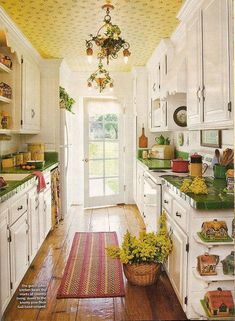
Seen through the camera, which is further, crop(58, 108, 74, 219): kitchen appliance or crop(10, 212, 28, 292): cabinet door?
crop(58, 108, 74, 219): kitchen appliance

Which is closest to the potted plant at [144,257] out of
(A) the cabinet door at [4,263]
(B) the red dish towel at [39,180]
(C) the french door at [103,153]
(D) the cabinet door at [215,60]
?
(A) the cabinet door at [4,263]

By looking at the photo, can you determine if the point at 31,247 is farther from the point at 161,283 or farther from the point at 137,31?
the point at 137,31

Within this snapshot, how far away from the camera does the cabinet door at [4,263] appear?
6.63 feet

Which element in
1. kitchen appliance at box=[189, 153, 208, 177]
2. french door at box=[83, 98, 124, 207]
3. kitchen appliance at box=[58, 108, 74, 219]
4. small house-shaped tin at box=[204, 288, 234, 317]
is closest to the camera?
small house-shaped tin at box=[204, 288, 234, 317]

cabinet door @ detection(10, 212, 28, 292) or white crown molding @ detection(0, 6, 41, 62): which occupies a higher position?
white crown molding @ detection(0, 6, 41, 62)

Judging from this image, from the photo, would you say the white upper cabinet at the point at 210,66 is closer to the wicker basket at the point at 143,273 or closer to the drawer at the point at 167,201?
the drawer at the point at 167,201

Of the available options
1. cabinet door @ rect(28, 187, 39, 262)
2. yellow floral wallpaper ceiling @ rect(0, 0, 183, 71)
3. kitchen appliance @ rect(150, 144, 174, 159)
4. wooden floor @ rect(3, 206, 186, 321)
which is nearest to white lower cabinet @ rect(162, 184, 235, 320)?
wooden floor @ rect(3, 206, 186, 321)

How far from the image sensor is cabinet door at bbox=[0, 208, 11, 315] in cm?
202

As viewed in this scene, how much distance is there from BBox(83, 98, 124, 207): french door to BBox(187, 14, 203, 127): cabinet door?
117 inches

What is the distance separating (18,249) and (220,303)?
147 centimetres

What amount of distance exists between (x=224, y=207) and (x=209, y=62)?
3.31 ft

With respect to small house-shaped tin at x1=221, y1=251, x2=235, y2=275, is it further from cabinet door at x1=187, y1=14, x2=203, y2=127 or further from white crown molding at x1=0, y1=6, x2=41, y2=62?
white crown molding at x1=0, y1=6, x2=41, y2=62

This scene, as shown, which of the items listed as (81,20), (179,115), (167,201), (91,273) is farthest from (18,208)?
(179,115)

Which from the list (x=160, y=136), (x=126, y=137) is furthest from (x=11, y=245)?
(x=126, y=137)
